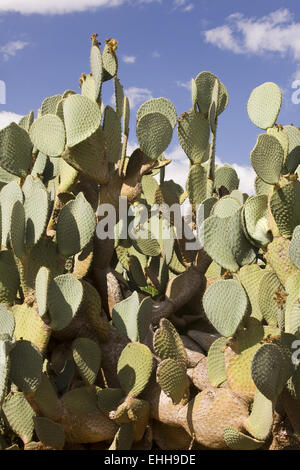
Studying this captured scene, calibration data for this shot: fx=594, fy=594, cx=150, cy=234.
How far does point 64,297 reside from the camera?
81.0 inches

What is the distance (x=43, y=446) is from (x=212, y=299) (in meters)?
0.82

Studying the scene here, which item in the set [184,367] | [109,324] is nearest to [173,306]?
[109,324]

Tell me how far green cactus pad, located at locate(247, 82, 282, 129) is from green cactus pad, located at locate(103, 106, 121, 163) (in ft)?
1.97

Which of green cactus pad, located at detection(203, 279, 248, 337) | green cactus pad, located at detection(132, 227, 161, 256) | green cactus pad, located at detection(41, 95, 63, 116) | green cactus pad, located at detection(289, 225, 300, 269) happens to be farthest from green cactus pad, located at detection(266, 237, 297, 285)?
green cactus pad, located at detection(41, 95, 63, 116)

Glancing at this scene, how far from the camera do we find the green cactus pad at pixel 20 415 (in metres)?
2.12

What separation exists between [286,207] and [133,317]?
0.69 metres

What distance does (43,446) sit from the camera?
213 centimetres

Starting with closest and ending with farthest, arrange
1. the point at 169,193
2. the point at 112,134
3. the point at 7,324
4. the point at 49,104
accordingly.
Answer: the point at 7,324, the point at 112,134, the point at 49,104, the point at 169,193

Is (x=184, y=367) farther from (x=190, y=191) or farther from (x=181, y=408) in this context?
(x=190, y=191)

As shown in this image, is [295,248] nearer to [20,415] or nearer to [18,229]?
[18,229]

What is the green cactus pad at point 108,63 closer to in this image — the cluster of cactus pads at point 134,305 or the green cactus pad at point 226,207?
the cluster of cactus pads at point 134,305

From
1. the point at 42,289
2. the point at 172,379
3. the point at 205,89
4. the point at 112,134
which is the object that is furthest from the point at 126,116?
the point at 172,379

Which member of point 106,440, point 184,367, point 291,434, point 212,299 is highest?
point 212,299

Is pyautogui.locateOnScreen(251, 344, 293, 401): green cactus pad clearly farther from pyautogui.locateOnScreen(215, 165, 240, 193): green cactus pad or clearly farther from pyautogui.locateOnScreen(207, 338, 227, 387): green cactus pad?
pyautogui.locateOnScreen(215, 165, 240, 193): green cactus pad
